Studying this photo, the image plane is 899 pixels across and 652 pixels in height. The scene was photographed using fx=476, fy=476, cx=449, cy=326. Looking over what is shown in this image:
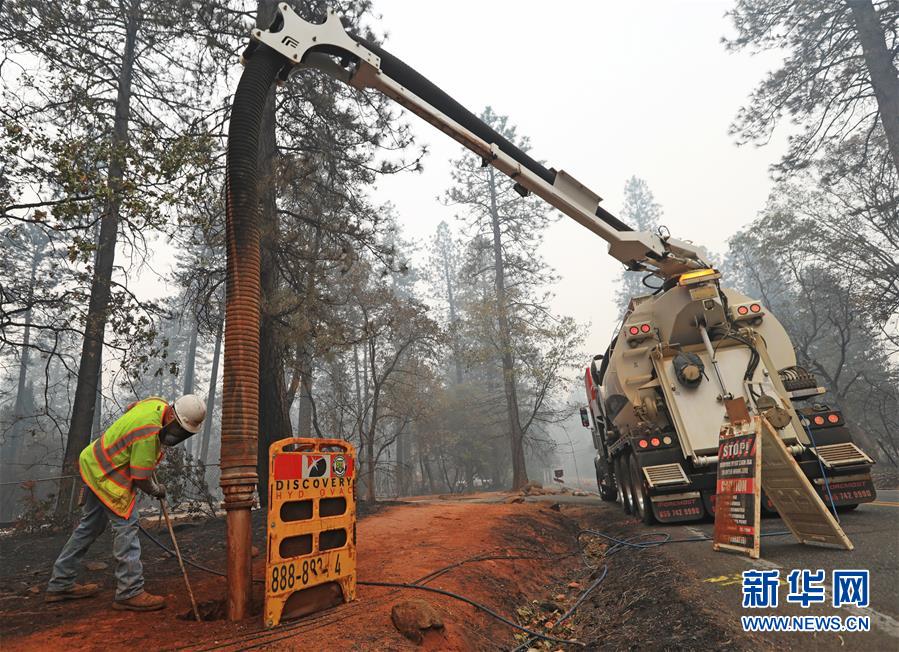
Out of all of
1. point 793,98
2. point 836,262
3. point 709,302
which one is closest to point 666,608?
point 709,302

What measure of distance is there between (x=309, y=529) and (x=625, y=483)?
6921 millimetres

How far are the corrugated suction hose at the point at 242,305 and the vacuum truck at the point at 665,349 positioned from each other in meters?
0.85

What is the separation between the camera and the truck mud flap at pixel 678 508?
6.78 meters

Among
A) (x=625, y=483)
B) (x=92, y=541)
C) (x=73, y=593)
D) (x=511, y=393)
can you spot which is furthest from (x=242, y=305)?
(x=511, y=393)

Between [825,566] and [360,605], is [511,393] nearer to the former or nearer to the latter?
[825,566]

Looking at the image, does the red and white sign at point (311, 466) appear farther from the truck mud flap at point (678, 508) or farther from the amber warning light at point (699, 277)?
the amber warning light at point (699, 277)

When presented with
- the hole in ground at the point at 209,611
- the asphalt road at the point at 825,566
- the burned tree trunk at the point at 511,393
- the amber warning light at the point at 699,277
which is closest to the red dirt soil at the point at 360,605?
the hole in ground at the point at 209,611

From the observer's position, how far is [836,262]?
62.2 ft

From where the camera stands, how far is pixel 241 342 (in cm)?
415

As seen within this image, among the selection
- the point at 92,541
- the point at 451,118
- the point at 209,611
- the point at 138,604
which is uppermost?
the point at 451,118

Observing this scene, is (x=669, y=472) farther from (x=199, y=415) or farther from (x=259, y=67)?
(x=259, y=67)

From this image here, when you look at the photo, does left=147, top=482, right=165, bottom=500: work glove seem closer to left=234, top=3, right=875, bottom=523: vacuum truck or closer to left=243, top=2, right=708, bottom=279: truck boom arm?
left=234, top=3, right=875, bottom=523: vacuum truck

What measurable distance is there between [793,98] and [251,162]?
16306 mm

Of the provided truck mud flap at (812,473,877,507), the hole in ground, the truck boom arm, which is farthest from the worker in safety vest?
truck mud flap at (812,473,877,507)
